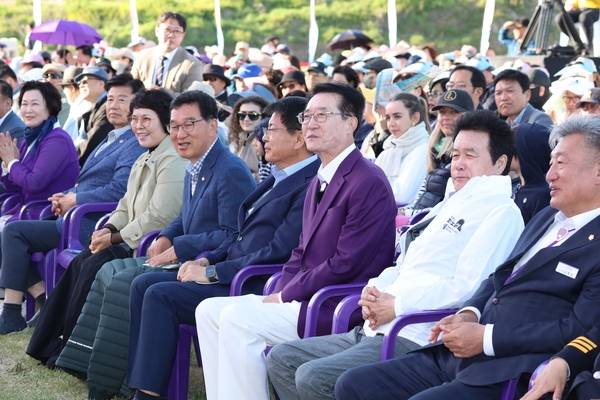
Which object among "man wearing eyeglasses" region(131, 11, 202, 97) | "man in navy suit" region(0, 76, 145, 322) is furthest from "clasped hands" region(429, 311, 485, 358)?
"man wearing eyeglasses" region(131, 11, 202, 97)

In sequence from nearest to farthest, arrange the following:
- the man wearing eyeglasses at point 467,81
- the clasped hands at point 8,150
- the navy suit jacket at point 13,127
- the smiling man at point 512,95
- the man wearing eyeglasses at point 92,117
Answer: the smiling man at point 512,95
the clasped hands at point 8,150
the man wearing eyeglasses at point 467,81
the man wearing eyeglasses at point 92,117
the navy suit jacket at point 13,127

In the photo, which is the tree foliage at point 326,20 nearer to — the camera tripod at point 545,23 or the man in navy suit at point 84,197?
the camera tripod at point 545,23

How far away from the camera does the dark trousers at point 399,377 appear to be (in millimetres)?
3164

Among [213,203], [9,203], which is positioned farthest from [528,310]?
[9,203]

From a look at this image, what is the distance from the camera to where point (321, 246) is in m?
3.98

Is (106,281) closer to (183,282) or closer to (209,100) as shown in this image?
(183,282)

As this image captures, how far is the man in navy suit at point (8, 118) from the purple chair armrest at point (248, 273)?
3861 mm

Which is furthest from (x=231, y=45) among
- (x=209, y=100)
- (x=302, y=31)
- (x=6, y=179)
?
(x=209, y=100)

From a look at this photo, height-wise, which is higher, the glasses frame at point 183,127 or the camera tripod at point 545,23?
the camera tripod at point 545,23

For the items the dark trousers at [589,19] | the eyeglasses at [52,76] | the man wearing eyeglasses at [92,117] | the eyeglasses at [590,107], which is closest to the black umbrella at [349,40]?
the dark trousers at [589,19]

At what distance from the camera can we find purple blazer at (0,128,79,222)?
652 centimetres

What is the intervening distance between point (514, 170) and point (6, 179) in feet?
13.7

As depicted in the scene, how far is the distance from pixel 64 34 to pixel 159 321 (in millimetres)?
11859

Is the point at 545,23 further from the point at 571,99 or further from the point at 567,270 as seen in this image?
the point at 567,270
